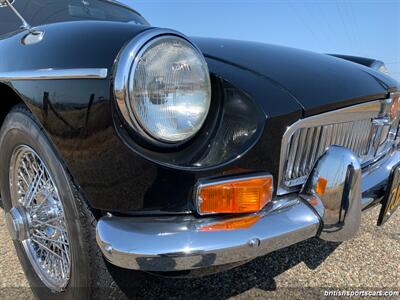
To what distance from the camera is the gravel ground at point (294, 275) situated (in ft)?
5.89

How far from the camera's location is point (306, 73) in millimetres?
1583

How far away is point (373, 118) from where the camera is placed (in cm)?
181

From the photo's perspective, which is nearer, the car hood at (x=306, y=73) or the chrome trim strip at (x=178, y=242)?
the chrome trim strip at (x=178, y=242)

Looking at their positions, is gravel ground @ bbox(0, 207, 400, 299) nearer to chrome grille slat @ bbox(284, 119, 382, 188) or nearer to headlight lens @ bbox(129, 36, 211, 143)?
chrome grille slat @ bbox(284, 119, 382, 188)

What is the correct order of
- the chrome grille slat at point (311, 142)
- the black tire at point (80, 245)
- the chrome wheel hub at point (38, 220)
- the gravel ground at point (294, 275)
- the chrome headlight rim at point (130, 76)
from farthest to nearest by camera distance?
the gravel ground at point (294, 275), the chrome wheel hub at point (38, 220), the chrome grille slat at point (311, 142), the black tire at point (80, 245), the chrome headlight rim at point (130, 76)

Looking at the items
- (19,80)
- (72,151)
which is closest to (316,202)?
(72,151)

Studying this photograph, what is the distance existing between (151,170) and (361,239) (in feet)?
5.46

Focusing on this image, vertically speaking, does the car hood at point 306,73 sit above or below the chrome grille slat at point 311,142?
above

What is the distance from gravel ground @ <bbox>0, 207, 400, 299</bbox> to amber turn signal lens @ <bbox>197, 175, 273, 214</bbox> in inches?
28.1

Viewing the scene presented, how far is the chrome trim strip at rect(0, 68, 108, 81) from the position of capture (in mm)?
1209

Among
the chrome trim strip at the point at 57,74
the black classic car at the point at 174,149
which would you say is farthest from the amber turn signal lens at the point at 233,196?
the chrome trim strip at the point at 57,74

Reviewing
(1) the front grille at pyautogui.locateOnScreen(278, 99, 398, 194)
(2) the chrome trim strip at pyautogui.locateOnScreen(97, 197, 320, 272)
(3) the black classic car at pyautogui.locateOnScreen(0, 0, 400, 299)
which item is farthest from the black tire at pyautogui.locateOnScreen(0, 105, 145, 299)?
(1) the front grille at pyautogui.locateOnScreen(278, 99, 398, 194)

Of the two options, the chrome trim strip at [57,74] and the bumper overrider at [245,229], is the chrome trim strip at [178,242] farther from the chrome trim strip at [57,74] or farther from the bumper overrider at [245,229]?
the chrome trim strip at [57,74]

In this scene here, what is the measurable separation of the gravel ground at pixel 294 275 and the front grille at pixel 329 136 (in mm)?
574
